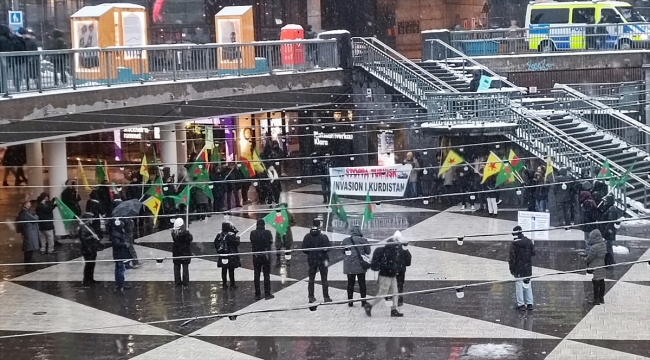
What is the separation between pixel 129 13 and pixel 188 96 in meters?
2.73

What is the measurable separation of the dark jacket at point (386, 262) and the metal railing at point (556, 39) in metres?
18.0

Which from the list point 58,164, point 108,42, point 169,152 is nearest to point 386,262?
point 58,164

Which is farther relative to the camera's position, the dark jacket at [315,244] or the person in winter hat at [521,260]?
the dark jacket at [315,244]

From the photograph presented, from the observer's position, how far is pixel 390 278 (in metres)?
17.6

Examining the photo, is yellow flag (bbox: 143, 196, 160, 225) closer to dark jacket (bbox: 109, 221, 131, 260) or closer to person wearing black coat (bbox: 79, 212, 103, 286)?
person wearing black coat (bbox: 79, 212, 103, 286)

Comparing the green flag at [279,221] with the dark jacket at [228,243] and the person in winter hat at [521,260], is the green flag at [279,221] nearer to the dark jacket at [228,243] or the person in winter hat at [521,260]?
the dark jacket at [228,243]

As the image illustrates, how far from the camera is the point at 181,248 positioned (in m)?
20.2

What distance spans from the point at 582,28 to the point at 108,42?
1633 cm

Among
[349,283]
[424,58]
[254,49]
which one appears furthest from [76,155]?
[349,283]

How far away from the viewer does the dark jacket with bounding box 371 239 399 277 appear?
1742 cm

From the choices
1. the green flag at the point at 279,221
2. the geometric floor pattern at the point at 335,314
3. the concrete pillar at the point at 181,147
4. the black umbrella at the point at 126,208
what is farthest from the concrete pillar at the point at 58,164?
the green flag at the point at 279,221

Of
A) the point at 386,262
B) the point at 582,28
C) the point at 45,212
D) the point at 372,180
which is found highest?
the point at 582,28

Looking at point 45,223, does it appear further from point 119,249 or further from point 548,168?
point 548,168

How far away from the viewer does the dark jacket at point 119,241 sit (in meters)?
20.2
